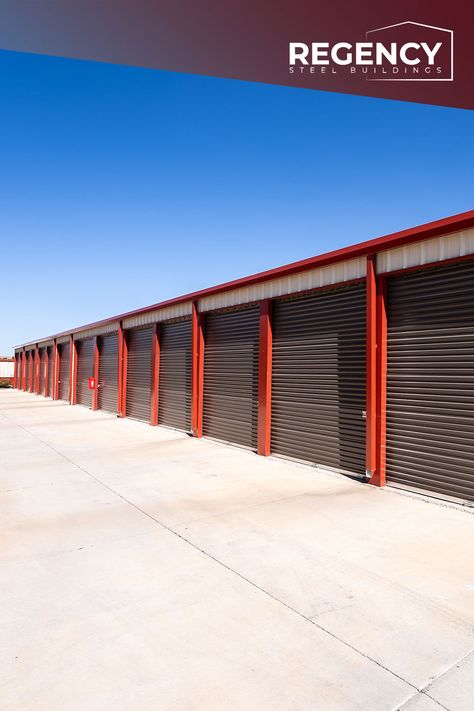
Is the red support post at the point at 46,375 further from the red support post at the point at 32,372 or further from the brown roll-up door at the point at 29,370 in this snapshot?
the brown roll-up door at the point at 29,370

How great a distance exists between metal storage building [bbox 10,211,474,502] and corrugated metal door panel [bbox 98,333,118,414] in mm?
5627

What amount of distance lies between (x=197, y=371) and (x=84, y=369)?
A: 497 inches

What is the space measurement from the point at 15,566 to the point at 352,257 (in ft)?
22.2

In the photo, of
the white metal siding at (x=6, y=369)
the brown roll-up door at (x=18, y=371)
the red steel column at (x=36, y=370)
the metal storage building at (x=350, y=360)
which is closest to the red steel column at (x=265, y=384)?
the metal storage building at (x=350, y=360)

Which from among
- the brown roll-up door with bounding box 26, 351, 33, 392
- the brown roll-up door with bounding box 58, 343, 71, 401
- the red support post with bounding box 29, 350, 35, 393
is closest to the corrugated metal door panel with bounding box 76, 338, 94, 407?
the brown roll-up door with bounding box 58, 343, 71, 401

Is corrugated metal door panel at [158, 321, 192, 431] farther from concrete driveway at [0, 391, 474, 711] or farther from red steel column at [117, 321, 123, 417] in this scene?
concrete driveway at [0, 391, 474, 711]

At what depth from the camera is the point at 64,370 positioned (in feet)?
86.6

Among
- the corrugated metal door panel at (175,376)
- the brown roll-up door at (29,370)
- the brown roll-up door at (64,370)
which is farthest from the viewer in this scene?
the brown roll-up door at (29,370)

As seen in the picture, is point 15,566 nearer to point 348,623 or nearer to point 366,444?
point 348,623

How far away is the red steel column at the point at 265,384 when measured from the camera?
9664 millimetres

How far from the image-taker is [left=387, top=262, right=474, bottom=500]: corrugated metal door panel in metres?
6.22

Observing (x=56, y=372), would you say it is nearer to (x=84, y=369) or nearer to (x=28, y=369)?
(x=84, y=369)

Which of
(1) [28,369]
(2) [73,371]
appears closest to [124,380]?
(2) [73,371]

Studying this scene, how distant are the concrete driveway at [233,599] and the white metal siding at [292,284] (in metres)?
3.85
